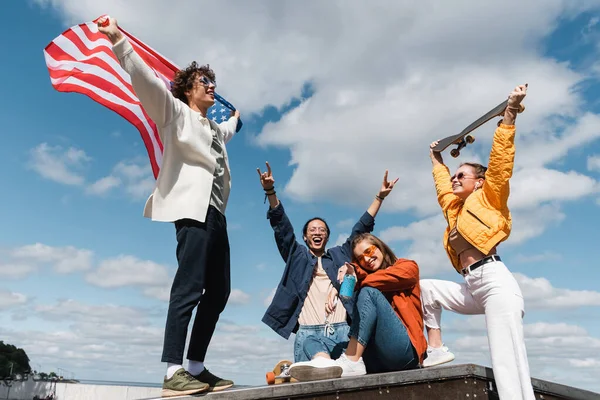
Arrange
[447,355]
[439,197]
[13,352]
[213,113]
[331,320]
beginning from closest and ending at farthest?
1. [447,355]
2. [439,197]
3. [331,320]
4. [213,113]
5. [13,352]

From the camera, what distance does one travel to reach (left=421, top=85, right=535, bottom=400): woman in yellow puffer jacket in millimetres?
3221

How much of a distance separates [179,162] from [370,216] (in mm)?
2672

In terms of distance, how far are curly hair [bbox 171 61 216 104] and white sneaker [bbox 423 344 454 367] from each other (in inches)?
112

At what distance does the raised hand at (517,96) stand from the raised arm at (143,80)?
7.88ft

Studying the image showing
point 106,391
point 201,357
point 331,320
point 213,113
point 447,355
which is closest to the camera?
point 201,357

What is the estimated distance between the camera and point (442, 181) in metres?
4.14

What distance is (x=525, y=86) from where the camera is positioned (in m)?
3.43

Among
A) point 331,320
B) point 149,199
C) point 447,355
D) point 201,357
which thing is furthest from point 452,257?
point 149,199

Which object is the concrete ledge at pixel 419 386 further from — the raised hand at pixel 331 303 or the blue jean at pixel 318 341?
the raised hand at pixel 331 303

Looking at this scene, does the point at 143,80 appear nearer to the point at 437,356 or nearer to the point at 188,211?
the point at 188,211

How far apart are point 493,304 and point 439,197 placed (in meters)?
1.06

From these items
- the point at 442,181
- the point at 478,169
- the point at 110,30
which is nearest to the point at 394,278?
the point at 442,181

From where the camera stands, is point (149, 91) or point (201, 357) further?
point (201, 357)

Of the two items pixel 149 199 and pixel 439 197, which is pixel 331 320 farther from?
pixel 149 199
